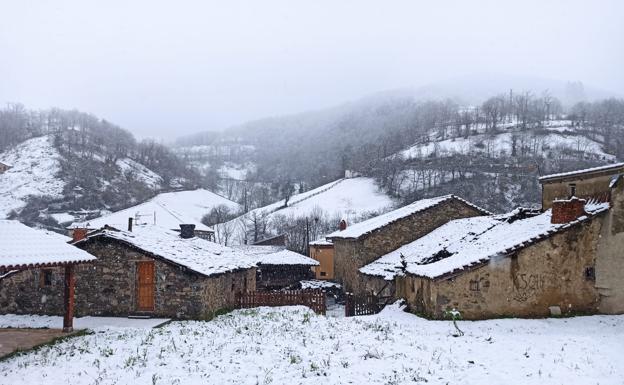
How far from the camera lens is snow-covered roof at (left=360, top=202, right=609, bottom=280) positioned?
714 inches

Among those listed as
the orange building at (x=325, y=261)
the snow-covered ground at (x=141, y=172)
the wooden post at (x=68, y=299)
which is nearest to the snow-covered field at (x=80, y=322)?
the wooden post at (x=68, y=299)

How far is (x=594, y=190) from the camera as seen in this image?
19.2 m

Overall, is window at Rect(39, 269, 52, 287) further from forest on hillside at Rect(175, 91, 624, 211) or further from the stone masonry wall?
forest on hillside at Rect(175, 91, 624, 211)

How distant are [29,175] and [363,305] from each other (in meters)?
95.3

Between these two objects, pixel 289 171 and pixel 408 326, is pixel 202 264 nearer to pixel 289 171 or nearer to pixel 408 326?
pixel 408 326

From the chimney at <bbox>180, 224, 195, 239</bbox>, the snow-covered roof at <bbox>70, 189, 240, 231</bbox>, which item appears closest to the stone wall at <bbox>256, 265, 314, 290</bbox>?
the chimney at <bbox>180, 224, 195, 239</bbox>

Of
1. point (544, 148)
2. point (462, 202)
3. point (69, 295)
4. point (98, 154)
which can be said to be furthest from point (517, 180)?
point (98, 154)

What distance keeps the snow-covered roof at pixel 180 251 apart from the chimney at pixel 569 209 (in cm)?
1342

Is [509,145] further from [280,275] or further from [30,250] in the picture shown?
[30,250]

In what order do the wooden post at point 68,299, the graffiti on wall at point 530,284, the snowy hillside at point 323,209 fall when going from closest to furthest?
the wooden post at point 68,299 → the graffiti on wall at point 530,284 → the snowy hillside at point 323,209

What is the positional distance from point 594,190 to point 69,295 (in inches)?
755

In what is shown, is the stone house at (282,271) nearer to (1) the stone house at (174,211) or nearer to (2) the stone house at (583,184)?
(1) the stone house at (174,211)

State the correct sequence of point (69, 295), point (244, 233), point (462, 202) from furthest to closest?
point (244, 233), point (462, 202), point (69, 295)

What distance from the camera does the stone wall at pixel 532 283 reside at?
17.8 m
